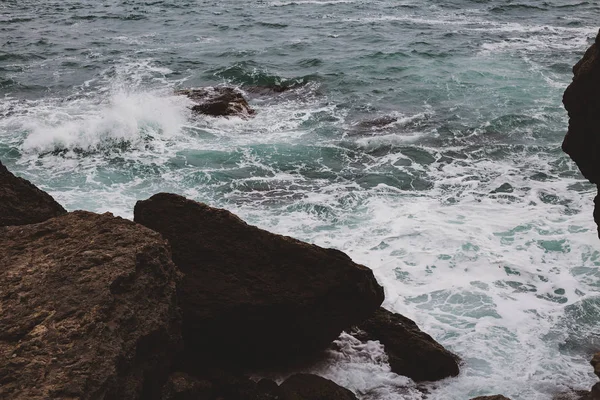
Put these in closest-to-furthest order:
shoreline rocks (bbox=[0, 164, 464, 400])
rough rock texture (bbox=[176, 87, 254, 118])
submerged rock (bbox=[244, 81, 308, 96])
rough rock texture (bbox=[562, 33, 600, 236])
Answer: shoreline rocks (bbox=[0, 164, 464, 400]) → rough rock texture (bbox=[562, 33, 600, 236]) → rough rock texture (bbox=[176, 87, 254, 118]) → submerged rock (bbox=[244, 81, 308, 96])

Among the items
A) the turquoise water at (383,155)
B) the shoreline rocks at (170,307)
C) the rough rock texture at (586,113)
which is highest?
the rough rock texture at (586,113)

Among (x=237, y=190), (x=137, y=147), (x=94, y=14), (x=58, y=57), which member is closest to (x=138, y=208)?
(x=237, y=190)

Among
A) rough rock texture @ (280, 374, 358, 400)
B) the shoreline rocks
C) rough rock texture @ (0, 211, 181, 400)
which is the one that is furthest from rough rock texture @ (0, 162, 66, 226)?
rough rock texture @ (280, 374, 358, 400)

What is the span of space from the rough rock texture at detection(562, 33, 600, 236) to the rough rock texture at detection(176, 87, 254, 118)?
1005cm

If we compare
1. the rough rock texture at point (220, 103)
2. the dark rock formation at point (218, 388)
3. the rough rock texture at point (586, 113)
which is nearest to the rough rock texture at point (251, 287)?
the dark rock formation at point (218, 388)

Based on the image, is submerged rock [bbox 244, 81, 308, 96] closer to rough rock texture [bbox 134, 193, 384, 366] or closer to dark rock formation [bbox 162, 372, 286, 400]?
rough rock texture [bbox 134, 193, 384, 366]

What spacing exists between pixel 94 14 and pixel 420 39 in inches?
605

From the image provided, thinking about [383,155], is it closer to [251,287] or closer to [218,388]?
[251,287]

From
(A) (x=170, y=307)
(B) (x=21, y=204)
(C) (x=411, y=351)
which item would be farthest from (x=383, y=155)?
(A) (x=170, y=307)

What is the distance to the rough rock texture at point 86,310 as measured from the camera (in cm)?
314

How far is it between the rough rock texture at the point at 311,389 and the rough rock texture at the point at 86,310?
61.1 inches

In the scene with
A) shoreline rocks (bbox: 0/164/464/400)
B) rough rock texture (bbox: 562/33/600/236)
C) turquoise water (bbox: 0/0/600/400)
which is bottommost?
turquoise water (bbox: 0/0/600/400)

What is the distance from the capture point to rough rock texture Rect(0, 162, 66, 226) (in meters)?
5.12

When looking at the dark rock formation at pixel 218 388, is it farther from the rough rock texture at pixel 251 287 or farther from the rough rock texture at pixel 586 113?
the rough rock texture at pixel 586 113
